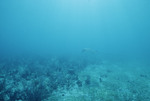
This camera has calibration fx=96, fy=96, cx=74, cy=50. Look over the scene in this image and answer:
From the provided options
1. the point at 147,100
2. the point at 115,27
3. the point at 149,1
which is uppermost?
the point at 115,27

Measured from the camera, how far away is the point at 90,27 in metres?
185

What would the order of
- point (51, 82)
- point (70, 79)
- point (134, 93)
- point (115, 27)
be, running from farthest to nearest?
point (115, 27), point (70, 79), point (51, 82), point (134, 93)

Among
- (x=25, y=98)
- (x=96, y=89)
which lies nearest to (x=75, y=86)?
(x=96, y=89)

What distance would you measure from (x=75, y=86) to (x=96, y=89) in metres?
2.52

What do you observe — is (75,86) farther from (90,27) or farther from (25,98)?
(90,27)

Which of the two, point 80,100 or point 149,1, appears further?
point 149,1

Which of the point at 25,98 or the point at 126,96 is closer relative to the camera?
the point at 25,98

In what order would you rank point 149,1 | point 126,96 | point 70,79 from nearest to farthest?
1. point 126,96
2. point 70,79
3. point 149,1

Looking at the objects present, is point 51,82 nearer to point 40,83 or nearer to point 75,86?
point 40,83

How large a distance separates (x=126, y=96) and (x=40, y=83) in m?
9.72

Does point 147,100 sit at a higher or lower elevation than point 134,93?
lower

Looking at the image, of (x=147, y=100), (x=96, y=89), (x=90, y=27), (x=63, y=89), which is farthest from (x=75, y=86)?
(x=90, y=27)

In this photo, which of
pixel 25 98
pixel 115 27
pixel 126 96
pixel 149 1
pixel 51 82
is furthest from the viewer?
pixel 115 27

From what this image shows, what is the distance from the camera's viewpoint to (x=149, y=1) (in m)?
59.6
